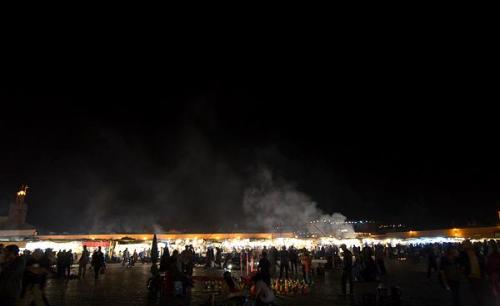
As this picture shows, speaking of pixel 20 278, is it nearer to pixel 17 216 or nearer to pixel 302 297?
pixel 302 297

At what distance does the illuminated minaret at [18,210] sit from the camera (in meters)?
84.1

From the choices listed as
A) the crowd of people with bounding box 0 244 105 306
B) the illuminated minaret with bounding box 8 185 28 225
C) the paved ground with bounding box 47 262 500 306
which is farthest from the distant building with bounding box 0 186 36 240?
the crowd of people with bounding box 0 244 105 306

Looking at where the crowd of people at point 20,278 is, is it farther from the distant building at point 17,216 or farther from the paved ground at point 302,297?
the distant building at point 17,216

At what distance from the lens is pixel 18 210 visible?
279ft

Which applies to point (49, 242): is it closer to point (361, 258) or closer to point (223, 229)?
point (361, 258)

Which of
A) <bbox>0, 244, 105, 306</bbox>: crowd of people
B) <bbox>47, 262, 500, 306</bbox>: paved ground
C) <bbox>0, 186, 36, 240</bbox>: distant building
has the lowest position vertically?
<bbox>47, 262, 500, 306</bbox>: paved ground

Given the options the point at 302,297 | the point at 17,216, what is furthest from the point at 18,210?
the point at 302,297

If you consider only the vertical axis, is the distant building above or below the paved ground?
above

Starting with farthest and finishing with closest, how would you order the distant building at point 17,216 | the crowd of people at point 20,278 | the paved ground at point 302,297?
the distant building at point 17,216 → the paved ground at point 302,297 → the crowd of people at point 20,278

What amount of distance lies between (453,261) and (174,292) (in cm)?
950

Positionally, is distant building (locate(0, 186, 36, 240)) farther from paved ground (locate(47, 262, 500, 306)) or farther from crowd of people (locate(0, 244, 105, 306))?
crowd of people (locate(0, 244, 105, 306))

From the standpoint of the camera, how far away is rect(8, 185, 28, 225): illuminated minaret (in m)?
84.1

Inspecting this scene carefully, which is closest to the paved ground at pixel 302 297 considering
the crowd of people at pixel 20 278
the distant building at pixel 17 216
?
the crowd of people at pixel 20 278

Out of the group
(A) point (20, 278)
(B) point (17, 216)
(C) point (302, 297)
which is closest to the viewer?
(A) point (20, 278)
